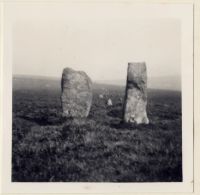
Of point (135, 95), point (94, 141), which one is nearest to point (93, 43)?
point (135, 95)

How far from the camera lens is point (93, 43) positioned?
2682mm

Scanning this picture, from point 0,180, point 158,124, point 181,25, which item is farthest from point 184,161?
point 0,180

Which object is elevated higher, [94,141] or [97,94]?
[97,94]

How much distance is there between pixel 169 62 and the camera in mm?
2703

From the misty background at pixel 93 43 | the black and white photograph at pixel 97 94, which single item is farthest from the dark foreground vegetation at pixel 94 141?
the misty background at pixel 93 43

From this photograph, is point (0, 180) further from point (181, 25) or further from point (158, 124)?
point (181, 25)

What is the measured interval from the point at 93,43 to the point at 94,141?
0.66m

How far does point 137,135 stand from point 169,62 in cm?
55

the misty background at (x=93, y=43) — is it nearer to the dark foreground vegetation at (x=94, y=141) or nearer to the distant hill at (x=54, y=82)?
the distant hill at (x=54, y=82)

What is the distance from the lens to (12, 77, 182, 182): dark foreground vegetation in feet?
8.60

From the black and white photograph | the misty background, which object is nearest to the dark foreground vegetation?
the black and white photograph

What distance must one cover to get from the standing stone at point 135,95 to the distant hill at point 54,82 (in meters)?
0.05

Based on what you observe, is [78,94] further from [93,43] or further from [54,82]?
[93,43]

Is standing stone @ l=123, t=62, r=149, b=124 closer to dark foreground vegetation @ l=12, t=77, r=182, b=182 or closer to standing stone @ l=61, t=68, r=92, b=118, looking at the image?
dark foreground vegetation @ l=12, t=77, r=182, b=182
